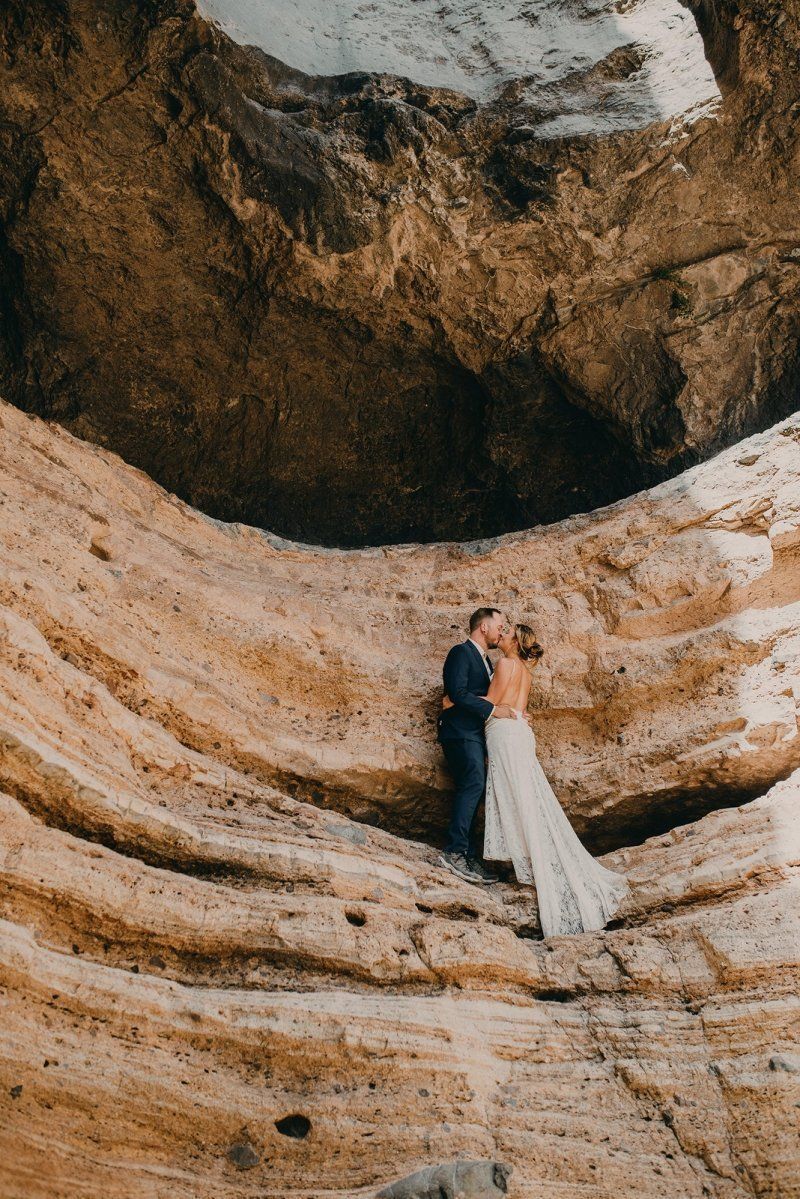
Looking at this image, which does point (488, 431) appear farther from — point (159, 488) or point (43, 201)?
point (43, 201)

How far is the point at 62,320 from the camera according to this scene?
7074mm

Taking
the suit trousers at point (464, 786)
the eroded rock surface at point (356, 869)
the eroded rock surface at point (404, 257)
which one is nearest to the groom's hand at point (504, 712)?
the suit trousers at point (464, 786)

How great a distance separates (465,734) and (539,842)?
77cm

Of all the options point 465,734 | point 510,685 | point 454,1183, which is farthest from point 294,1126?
point 510,685

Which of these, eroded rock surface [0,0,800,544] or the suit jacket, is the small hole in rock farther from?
eroded rock surface [0,0,800,544]

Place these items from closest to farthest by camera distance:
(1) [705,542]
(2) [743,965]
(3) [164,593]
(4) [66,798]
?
(4) [66,798], (2) [743,965], (3) [164,593], (1) [705,542]

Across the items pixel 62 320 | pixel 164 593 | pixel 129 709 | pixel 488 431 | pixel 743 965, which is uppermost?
pixel 488 431

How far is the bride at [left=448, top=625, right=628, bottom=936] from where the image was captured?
5.17 m

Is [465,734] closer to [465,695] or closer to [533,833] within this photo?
[465,695]

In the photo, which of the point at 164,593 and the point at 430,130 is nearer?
the point at 164,593

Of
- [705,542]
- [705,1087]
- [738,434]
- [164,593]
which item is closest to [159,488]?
[164,593]

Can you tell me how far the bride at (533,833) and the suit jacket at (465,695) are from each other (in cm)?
7

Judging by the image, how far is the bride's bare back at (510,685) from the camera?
20.1 ft

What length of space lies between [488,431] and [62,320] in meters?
3.15
